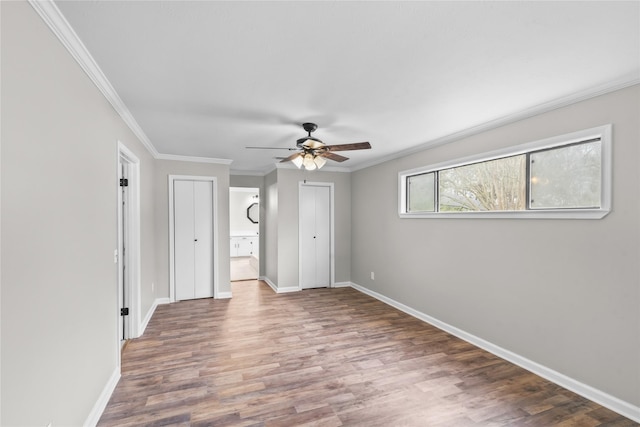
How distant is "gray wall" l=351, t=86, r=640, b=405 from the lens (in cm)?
214

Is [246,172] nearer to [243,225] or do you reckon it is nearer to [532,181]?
[243,225]

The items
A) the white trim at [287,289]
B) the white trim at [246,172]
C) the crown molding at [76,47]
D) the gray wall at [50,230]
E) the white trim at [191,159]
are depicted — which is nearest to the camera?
the gray wall at [50,230]

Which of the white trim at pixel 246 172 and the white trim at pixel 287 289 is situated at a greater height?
the white trim at pixel 246 172

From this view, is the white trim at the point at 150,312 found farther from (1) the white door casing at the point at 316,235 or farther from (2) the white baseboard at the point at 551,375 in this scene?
(2) the white baseboard at the point at 551,375

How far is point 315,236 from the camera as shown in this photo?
587 centimetres

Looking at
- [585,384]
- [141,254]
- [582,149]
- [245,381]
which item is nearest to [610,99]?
[582,149]

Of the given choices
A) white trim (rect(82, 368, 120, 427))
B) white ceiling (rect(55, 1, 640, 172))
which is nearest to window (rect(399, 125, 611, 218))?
white ceiling (rect(55, 1, 640, 172))

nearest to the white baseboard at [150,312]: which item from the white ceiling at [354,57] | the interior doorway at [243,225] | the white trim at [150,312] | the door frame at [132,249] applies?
the white trim at [150,312]

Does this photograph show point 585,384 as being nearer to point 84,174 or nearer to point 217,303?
point 84,174

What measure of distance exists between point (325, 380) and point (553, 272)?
2.19 meters

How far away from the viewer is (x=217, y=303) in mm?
4863

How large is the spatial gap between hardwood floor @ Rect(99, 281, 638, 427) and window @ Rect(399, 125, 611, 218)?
148cm

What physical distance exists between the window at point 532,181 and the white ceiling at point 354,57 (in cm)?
41

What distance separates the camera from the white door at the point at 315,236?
5.78m
